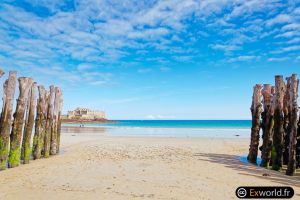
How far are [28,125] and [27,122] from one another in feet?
0.42

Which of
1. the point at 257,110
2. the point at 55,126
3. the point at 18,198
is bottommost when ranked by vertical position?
the point at 18,198

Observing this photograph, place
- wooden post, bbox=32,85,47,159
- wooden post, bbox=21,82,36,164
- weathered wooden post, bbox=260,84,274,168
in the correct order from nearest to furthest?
wooden post, bbox=21,82,36,164 < weathered wooden post, bbox=260,84,274,168 < wooden post, bbox=32,85,47,159

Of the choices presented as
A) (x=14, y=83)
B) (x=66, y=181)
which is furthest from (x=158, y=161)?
(x=14, y=83)

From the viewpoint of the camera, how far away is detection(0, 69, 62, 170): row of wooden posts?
10.1 metres

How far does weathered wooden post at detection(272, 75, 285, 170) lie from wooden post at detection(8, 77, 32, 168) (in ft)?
31.5

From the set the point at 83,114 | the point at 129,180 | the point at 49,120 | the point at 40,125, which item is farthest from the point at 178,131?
the point at 83,114

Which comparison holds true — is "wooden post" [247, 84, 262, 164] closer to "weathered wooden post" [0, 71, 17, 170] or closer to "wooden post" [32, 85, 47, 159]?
"wooden post" [32, 85, 47, 159]

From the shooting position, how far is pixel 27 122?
11523 mm

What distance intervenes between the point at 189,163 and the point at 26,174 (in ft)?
19.5

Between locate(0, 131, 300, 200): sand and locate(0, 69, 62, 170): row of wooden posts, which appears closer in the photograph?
locate(0, 131, 300, 200): sand

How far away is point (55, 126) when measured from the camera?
46.6 feet

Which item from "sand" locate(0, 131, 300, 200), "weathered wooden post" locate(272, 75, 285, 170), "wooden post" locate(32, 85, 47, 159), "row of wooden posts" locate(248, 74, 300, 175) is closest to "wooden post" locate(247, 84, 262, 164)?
"row of wooden posts" locate(248, 74, 300, 175)

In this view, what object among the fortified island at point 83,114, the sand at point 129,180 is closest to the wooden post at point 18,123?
the sand at point 129,180

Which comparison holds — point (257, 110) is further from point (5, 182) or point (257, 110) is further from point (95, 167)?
point (5, 182)
